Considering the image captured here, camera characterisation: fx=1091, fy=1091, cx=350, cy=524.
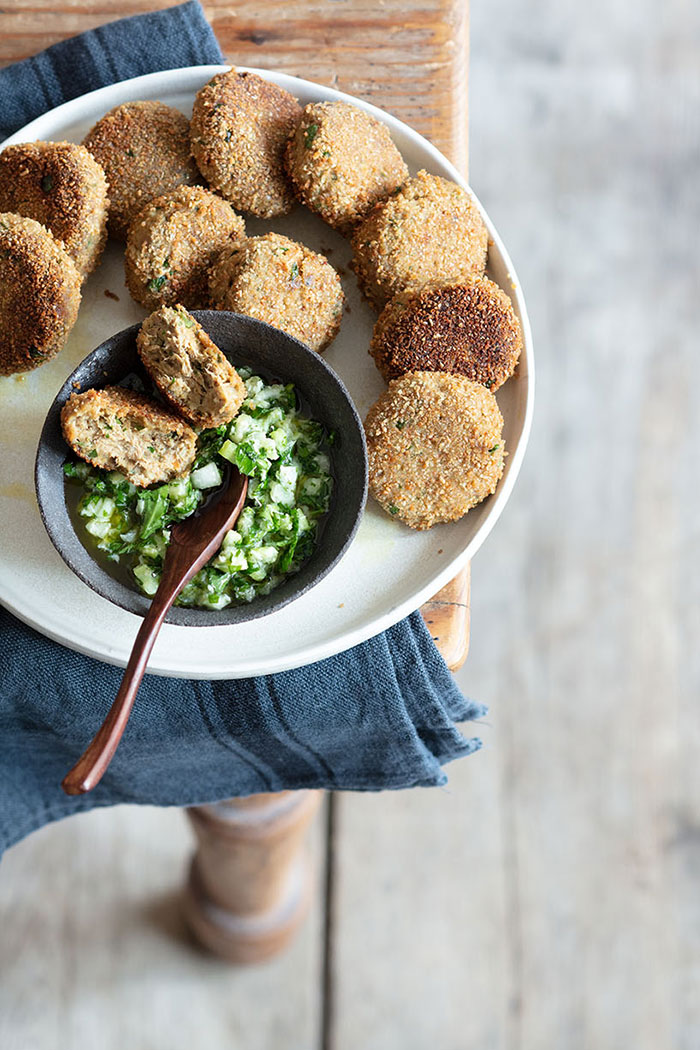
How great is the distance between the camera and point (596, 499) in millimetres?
3207

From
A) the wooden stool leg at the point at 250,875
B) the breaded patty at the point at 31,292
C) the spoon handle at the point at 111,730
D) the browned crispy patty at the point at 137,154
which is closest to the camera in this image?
the spoon handle at the point at 111,730

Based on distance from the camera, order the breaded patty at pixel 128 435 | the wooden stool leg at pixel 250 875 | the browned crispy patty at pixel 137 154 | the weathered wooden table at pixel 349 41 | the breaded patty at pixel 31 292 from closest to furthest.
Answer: the breaded patty at pixel 128 435
the breaded patty at pixel 31 292
the browned crispy patty at pixel 137 154
the weathered wooden table at pixel 349 41
the wooden stool leg at pixel 250 875

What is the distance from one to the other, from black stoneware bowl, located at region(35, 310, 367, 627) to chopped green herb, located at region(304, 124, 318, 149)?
13.6 inches

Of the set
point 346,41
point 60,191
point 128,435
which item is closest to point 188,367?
point 128,435

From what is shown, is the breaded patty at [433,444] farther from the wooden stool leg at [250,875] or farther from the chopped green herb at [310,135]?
the wooden stool leg at [250,875]

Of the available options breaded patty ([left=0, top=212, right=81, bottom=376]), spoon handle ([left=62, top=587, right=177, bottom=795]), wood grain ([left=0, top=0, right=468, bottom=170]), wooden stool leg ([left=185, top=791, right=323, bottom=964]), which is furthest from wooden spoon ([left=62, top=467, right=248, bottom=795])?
wood grain ([left=0, top=0, right=468, bottom=170])

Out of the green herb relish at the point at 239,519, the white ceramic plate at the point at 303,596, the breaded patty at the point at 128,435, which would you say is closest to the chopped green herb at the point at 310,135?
the white ceramic plate at the point at 303,596

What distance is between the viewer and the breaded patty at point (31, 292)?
5.60 ft

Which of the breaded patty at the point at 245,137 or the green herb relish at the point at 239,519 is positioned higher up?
the breaded patty at the point at 245,137

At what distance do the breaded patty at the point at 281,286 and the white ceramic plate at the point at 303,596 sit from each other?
0.09m

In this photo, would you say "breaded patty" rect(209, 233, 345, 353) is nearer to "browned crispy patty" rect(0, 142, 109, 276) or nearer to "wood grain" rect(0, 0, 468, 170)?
"browned crispy patty" rect(0, 142, 109, 276)

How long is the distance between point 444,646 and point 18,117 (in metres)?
1.21

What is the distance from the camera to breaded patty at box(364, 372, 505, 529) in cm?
174

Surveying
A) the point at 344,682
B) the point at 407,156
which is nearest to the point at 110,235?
the point at 407,156
